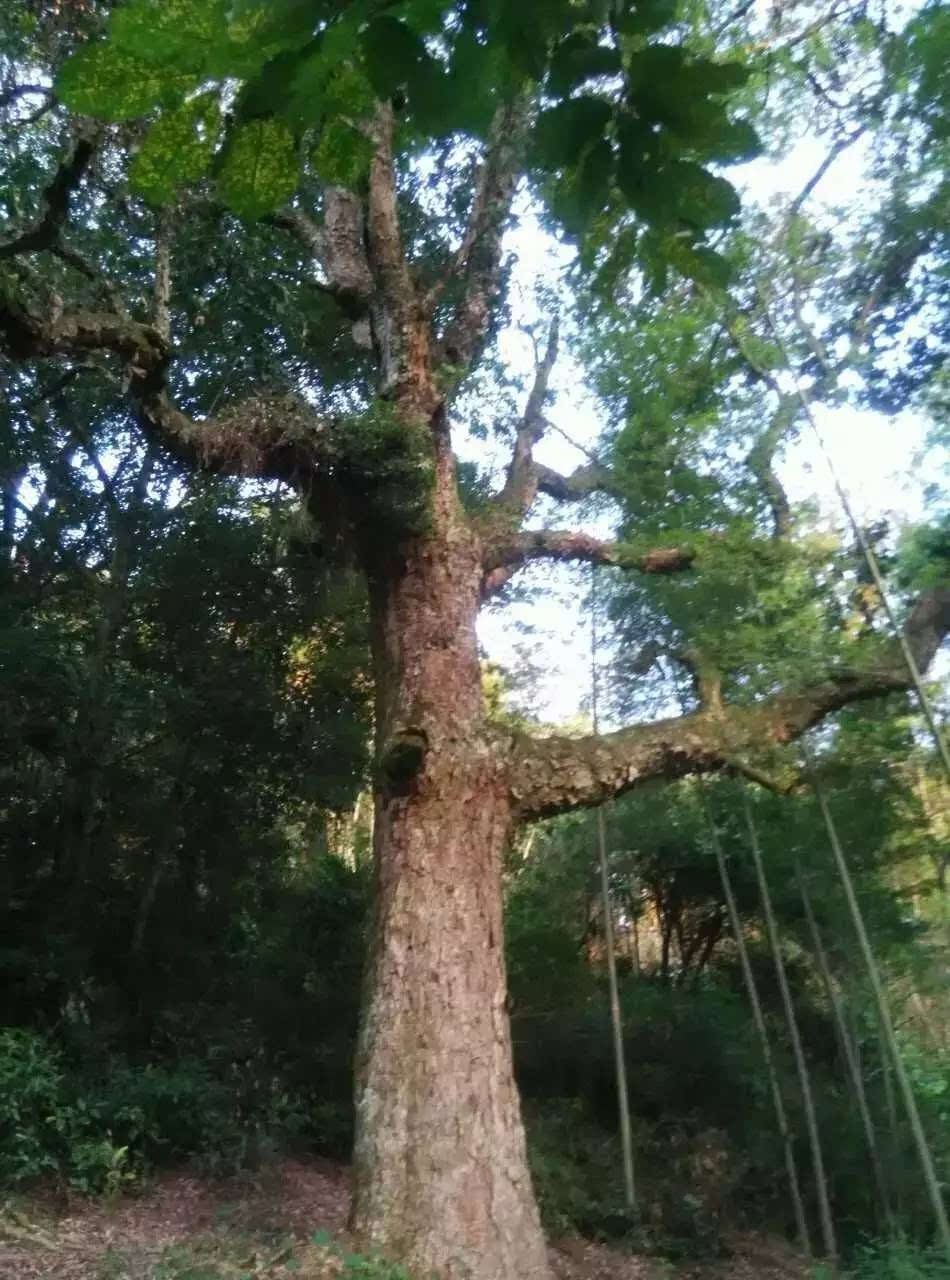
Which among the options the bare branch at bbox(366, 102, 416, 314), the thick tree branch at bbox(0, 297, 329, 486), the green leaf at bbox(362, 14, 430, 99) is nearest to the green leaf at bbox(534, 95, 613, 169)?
the green leaf at bbox(362, 14, 430, 99)

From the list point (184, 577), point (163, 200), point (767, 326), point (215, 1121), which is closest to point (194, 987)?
point (215, 1121)

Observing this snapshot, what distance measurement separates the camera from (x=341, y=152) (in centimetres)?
160

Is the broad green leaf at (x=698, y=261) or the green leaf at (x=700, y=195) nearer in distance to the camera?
the green leaf at (x=700, y=195)

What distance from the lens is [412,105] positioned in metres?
1.43

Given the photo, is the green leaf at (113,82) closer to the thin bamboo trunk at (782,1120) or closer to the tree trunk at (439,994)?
the tree trunk at (439,994)

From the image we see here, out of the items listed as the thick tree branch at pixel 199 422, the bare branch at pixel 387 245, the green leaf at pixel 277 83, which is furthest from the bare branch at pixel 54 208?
the green leaf at pixel 277 83

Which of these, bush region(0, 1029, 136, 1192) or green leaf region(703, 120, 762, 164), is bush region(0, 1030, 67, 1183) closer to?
bush region(0, 1029, 136, 1192)

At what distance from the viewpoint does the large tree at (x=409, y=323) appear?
143 centimetres

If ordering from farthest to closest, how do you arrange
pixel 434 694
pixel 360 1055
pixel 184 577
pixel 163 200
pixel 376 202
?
pixel 184 577, pixel 376 202, pixel 434 694, pixel 360 1055, pixel 163 200

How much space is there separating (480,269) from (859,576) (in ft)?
11.4

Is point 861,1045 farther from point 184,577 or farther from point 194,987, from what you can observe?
point 184,577

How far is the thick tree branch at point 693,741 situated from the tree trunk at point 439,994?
0.27m

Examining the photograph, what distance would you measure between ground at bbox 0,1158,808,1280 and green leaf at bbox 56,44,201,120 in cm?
404

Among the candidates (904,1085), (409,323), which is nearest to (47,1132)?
(904,1085)
